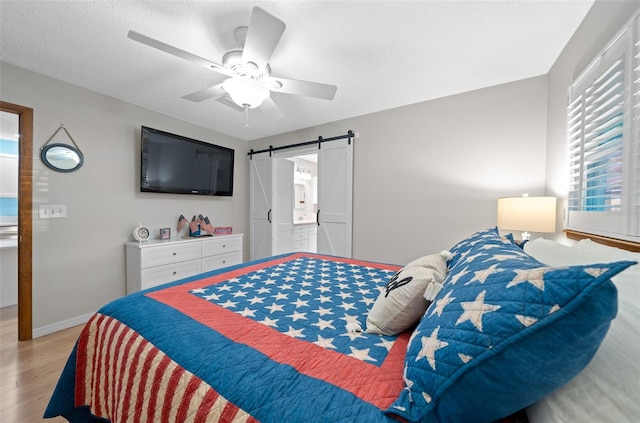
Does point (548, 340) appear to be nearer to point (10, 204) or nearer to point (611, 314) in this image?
point (611, 314)

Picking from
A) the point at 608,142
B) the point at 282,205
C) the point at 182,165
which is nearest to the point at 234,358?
the point at 608,142

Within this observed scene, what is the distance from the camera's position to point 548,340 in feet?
1.46

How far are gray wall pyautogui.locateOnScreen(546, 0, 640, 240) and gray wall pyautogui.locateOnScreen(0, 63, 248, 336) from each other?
4224 mm

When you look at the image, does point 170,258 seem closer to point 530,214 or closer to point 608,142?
point 530,214

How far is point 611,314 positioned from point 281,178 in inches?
168

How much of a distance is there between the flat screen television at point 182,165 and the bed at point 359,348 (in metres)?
2.27

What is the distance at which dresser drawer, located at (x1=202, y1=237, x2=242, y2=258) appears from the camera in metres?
3.48

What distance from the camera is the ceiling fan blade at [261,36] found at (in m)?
1.31

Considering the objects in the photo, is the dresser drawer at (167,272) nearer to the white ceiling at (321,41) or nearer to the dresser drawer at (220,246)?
the dresser drawer at (220,246)

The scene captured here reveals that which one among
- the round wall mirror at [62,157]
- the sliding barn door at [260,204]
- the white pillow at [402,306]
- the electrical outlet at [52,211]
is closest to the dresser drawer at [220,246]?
the sliding barn door at [260,204]

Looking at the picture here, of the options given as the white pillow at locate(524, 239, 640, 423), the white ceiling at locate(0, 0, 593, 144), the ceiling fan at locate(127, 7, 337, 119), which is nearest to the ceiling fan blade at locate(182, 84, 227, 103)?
the ceiling fan at locate(127, 7, 337, 119)

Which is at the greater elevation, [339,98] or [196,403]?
[339,98]

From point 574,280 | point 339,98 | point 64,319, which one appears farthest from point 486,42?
point 64,319

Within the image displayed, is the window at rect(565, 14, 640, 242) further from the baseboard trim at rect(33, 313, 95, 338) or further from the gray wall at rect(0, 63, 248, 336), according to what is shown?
the baseboard trim at rect(33, 313, 95, 338)
